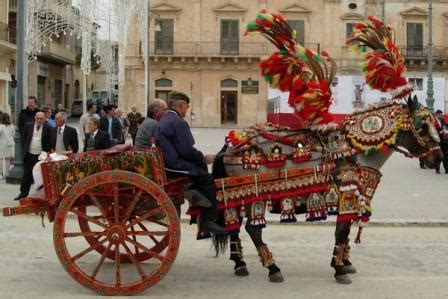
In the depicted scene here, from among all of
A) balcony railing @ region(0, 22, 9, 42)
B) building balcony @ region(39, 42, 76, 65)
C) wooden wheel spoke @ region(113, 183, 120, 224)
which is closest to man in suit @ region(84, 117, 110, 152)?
wooden wheel spoke @ region(113, 183, 120, 224)

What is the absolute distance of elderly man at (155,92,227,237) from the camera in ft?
21.1

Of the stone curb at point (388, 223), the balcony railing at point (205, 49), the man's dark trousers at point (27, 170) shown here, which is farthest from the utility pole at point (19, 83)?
the balcony railing at point (205, 49)

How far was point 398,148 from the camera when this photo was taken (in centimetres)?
688

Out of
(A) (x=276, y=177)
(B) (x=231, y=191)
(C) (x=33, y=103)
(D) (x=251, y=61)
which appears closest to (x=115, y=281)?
(B) (x=231, y=191)

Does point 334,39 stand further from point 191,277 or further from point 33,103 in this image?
point 191,277

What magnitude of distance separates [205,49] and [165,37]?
3.01 m

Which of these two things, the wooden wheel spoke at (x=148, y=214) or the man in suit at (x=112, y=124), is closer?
the wooden wheel spoke at (x=148, y=214)

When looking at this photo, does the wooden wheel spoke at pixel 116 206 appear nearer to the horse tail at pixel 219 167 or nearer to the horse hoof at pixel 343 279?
the horse tail at pixel 219 167

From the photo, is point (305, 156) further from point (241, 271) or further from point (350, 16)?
point (350, 16)

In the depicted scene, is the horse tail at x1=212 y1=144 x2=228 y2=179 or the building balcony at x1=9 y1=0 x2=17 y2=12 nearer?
the horse tail at x1=212 y1=144 x2=228 y2=179

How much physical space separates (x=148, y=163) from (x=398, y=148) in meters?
2.57

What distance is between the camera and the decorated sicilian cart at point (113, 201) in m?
6.09

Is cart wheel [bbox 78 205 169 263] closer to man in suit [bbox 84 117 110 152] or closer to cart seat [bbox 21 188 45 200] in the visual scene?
cart seat [bbox 21 188 45 200]

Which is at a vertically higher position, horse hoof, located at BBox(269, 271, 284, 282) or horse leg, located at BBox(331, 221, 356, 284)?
horse leg, located at BBox(331, 221, 356, 284)
